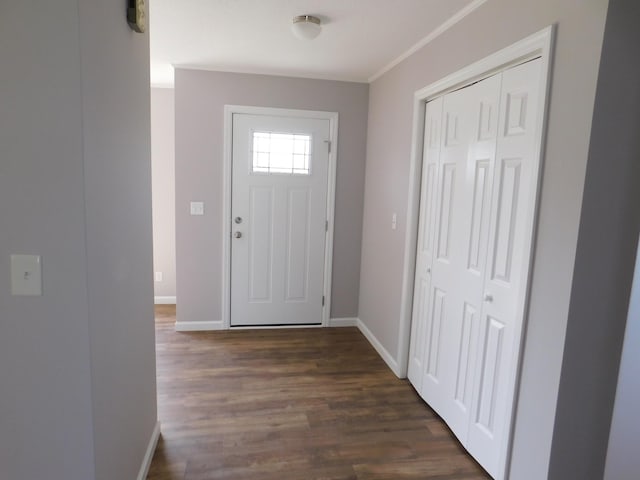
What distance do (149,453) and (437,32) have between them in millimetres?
2888

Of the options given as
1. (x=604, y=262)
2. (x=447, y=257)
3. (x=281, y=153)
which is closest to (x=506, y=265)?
(x=604, y=262)

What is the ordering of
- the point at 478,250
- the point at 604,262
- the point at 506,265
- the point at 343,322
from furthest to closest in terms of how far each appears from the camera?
the point at 343,322, the point at 478,250, the point at 506,265, the point at 604,262

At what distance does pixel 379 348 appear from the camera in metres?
3.28

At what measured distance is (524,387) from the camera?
163cm

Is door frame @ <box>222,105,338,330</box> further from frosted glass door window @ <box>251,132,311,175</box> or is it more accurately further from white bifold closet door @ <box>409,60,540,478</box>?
white bifold closet door @ <box>409,60,540,478</box>

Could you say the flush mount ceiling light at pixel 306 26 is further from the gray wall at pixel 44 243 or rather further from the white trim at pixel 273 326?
the white trim at pixel 273 326

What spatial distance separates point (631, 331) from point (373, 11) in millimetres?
1976

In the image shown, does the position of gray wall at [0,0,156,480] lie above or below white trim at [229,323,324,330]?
above

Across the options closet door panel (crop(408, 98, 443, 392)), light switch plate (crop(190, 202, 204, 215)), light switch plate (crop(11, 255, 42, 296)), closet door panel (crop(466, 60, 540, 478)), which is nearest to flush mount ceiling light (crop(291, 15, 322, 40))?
closet door panel (crop(408, 98, 443, 392))

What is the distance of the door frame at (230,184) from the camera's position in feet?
11.4

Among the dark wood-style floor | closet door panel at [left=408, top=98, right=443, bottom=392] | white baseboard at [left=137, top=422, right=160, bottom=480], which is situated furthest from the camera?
closet door panel at [left=408, top=98, right=443, bottom=392]

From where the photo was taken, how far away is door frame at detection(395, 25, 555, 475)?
4.95 ft

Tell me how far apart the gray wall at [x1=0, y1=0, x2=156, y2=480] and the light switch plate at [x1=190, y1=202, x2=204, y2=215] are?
213cm

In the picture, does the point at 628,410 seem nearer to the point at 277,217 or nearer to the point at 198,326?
the point at 277,217
